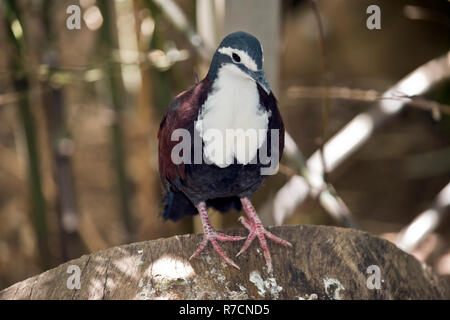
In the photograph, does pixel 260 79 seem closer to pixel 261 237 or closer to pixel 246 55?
pixel 246 55

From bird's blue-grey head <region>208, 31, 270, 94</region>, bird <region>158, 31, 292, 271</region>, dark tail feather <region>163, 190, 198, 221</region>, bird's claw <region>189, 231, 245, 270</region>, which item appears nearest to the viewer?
bird's blue-grey head <region>208, 31, 270, 94</region>

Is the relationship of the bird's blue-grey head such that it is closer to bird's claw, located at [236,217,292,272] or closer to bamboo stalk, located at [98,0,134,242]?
bird's claw, located at [236,217,292,272]

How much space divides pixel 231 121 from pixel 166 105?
162 centimetres

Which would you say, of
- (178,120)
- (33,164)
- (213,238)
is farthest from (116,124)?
(213,238)

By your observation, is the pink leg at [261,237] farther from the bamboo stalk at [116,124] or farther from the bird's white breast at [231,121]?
the bamboo stalk at [116,124]

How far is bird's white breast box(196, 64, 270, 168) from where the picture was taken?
A: 95.3 inches

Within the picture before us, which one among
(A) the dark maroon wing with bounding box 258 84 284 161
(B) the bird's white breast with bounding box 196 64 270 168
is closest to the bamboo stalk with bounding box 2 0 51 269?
(B) the bird's white breast with bounding box 196 64 270 168

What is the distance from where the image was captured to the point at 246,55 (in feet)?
7.33

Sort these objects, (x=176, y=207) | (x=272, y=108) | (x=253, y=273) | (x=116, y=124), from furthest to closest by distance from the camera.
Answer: (x=116, y=124)
(x=176, y=207)
(x=272, y=108)
(x=253, y=273)

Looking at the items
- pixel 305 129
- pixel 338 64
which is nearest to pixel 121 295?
pixel 305 129

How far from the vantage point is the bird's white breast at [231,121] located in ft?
7.94

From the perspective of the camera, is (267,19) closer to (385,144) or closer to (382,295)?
(382,295)

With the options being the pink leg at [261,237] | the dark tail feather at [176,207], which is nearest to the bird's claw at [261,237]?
the pink leg at [261,237]

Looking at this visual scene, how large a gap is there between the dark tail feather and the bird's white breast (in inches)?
25.0
